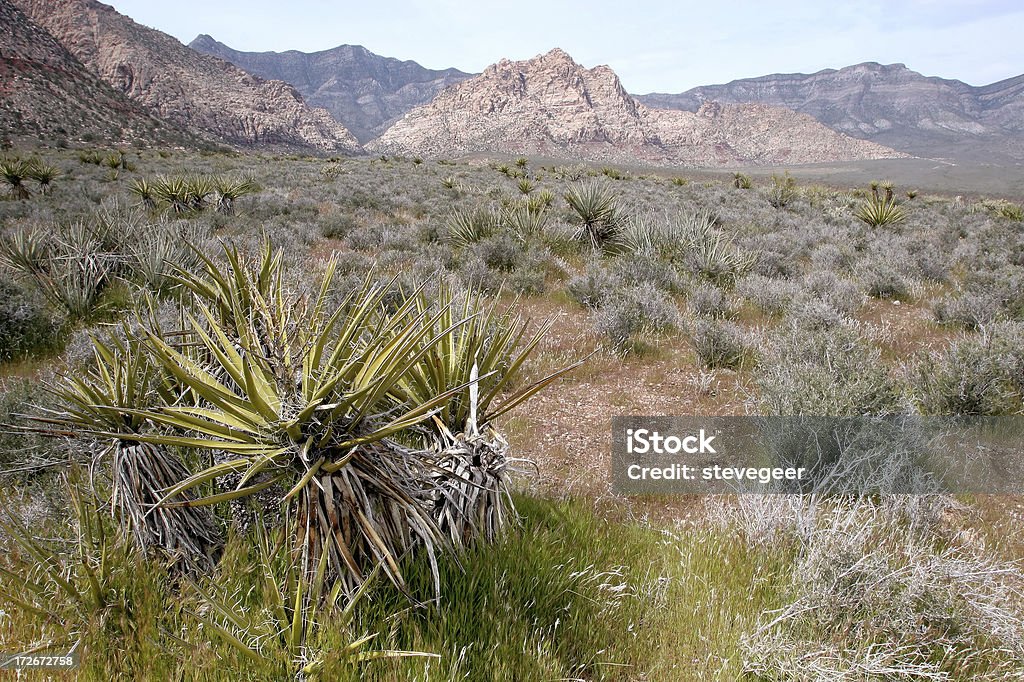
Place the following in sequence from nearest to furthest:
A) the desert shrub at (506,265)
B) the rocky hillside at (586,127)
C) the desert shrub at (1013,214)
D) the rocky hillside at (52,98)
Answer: the desert shrub at (506,265) → the desert shrub at (1013,214) → the rocky hillside at (52,98) → the rocky hillside at (586,127)

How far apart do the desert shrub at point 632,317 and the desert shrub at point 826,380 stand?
1319mm

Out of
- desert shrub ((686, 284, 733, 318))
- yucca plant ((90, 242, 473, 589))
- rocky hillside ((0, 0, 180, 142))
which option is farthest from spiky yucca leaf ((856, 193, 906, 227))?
rocky hillside ((0, 0, 180, 142))

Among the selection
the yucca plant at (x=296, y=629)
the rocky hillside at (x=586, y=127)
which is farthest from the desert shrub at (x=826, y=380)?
the rocky hillside at (x=586, y=127)

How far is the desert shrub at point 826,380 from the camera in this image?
3.18m

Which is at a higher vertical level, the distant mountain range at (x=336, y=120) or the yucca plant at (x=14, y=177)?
the distant mountain range at (x=336, y=120)

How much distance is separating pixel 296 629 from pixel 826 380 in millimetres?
3399

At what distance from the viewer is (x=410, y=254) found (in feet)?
26.3

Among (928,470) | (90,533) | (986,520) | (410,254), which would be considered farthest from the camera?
(410,254)

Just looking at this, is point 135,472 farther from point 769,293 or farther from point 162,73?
point 162,73

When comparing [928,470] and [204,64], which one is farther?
[204,64]

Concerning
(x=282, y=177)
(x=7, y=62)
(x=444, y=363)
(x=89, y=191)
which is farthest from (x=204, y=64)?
(x=444, y=363)

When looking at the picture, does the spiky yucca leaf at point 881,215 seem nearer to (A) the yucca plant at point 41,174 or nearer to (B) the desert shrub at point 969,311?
(B) the desert shrub at point 969,311

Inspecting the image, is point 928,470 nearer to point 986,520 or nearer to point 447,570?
point 986,520

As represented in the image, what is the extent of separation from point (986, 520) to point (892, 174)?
96206 millimetres
